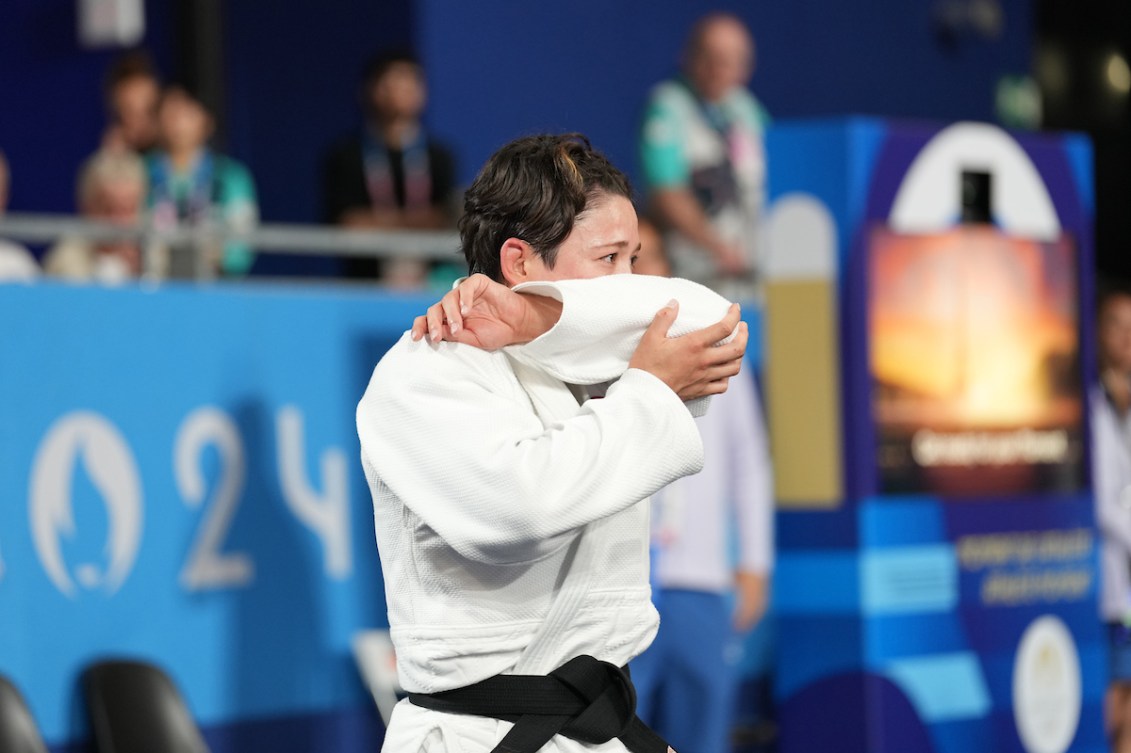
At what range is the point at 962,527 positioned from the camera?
5469mm

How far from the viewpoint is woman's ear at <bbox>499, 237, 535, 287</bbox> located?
2.35m

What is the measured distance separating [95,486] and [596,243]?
234 cm

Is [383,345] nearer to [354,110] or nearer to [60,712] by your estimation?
[60,712]

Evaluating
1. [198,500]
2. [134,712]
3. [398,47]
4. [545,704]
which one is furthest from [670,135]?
[545,704]

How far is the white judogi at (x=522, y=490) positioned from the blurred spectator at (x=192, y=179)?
3.86 m

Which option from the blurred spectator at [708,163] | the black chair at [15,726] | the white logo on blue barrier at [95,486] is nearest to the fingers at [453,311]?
the black chair at [15,726]

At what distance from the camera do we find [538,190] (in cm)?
231

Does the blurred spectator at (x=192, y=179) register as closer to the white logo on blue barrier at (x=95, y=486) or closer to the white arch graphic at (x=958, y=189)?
the white logo on blue barrier at (x=95, y=486)

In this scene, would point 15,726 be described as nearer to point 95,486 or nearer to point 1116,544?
point 95,486

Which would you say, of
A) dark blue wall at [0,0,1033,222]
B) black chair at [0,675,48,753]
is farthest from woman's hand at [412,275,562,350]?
dark blue wall at [0,0,1033,222]

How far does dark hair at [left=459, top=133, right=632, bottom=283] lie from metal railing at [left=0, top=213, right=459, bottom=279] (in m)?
1.70

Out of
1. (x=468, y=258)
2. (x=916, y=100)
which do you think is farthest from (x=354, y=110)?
(x=468, y=258)

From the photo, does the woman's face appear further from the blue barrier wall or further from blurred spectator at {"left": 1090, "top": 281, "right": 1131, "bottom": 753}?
blurred spectator at {"left": 1090, "top": 281, "right": 1131, "bottom": 753}

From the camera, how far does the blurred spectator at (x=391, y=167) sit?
636cm
